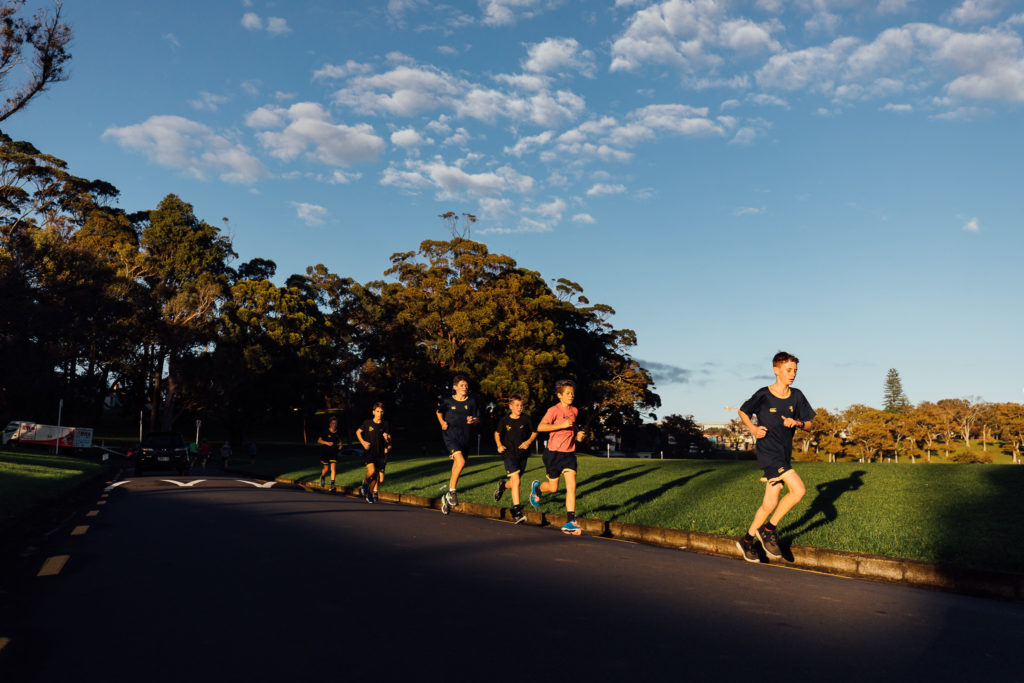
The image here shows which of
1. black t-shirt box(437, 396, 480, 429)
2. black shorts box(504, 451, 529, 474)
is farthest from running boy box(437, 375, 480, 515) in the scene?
black shorts box(504, 451, 529, 474)

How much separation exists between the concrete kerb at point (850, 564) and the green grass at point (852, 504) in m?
0.28

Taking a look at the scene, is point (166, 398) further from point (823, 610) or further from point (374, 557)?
point (823, 610)

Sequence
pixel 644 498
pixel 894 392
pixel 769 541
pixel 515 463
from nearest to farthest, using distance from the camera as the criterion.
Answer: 1. pixel 769 541
2. pixel 515 463
3. pixel 644 498
4. pixel 894 392

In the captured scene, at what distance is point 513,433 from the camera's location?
11.7 metres

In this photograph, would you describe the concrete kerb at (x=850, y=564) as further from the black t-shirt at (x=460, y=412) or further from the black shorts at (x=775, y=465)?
the black t-shirt at (x=460, y=412)

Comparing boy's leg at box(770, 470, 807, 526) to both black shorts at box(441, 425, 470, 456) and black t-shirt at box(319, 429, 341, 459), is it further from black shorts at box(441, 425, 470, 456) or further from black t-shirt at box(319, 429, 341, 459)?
black t-shirt at box(319, 429, 341, 459)

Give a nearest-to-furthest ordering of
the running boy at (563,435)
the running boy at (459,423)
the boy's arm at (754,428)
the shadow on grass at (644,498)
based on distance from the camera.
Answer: the boy's arm at (754,428), the running boy at (563,435), the shadow on grass at (644,498), the running boy at (459,423)

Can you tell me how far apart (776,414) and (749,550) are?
143 centimetres

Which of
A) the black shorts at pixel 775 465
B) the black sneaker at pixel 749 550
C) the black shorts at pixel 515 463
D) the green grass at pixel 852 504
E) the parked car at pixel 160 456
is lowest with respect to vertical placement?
the parked car at pixel 160 456

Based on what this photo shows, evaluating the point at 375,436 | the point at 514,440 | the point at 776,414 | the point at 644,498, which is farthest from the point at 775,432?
the point at 375,436

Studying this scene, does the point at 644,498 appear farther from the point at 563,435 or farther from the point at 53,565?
the point at 53,565

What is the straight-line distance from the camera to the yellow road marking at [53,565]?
664 centimetres

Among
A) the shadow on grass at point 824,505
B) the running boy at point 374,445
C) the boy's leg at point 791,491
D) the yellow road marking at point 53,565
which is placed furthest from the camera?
the running boy at point 374,445

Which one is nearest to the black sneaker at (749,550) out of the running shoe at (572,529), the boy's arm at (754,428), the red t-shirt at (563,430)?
the boy's arm at (754,428)
